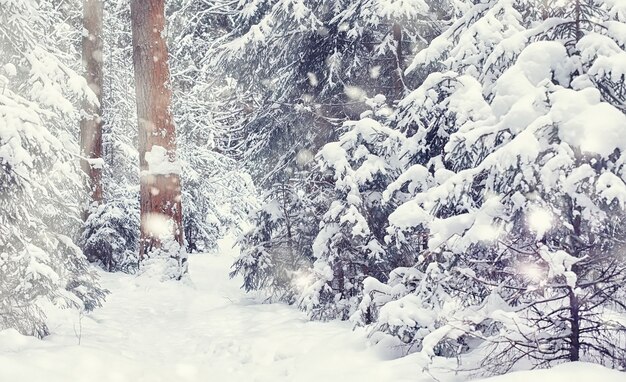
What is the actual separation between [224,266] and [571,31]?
11246mm

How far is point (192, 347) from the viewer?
6.55 metres

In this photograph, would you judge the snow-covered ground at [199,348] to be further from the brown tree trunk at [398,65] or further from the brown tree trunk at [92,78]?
the brown tree trunk at [92,78]

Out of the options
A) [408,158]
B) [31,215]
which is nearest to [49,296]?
[31,215]

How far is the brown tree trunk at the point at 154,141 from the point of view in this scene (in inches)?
399

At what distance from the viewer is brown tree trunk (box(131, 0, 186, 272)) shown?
10.1 metres

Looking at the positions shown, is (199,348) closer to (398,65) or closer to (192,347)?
(192,347)

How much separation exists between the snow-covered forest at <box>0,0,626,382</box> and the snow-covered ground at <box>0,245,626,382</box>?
0.03 m

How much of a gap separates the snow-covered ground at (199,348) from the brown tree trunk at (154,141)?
1178 mm

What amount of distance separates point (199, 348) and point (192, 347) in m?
0.12

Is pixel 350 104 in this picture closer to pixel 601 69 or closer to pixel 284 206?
pixel 284 206

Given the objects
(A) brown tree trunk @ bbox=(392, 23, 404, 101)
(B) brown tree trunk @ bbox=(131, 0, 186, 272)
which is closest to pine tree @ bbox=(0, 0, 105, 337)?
(B) brown tree trunk @ bbox=(131, 0, 186, 272)

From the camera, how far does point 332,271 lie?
22.9 feet

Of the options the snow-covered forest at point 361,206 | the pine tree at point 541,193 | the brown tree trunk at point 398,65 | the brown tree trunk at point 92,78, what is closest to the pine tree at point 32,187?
the snow-covered forest at point 361,206

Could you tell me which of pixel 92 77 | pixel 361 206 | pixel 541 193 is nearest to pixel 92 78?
pixel 92 77
